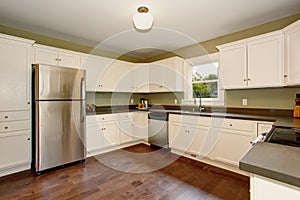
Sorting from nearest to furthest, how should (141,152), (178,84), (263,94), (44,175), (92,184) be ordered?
(92,184)
(44,175)
(263,94)
(141,152)
(178,84)

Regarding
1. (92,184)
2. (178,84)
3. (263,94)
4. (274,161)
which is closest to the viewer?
(274,161)

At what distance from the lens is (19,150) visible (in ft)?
8.14

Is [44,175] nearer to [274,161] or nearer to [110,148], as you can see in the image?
[110,148]

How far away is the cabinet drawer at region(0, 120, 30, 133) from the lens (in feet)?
7.71

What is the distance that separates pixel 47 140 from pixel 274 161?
2787 mm

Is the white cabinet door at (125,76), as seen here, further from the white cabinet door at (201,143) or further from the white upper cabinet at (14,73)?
the white cabinet door at (201,143)

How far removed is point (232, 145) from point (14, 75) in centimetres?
342

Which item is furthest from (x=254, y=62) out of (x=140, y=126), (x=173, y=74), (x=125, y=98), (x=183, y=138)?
(x=125, y=98)

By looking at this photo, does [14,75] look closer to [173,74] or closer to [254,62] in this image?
[173,74]

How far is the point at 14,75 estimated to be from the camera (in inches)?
96.0

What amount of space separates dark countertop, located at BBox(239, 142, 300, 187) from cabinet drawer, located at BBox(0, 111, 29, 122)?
9.65 ft

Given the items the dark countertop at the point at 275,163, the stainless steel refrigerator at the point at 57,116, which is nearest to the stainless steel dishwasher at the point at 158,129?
the stainless steel refrigerator at the point at 57,116

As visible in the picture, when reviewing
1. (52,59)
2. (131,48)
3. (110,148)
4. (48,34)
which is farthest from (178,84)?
(48,34)

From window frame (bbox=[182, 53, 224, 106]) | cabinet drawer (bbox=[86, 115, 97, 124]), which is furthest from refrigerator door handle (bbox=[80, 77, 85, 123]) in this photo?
window frame (bbox=[182, 53, 224, 106])
